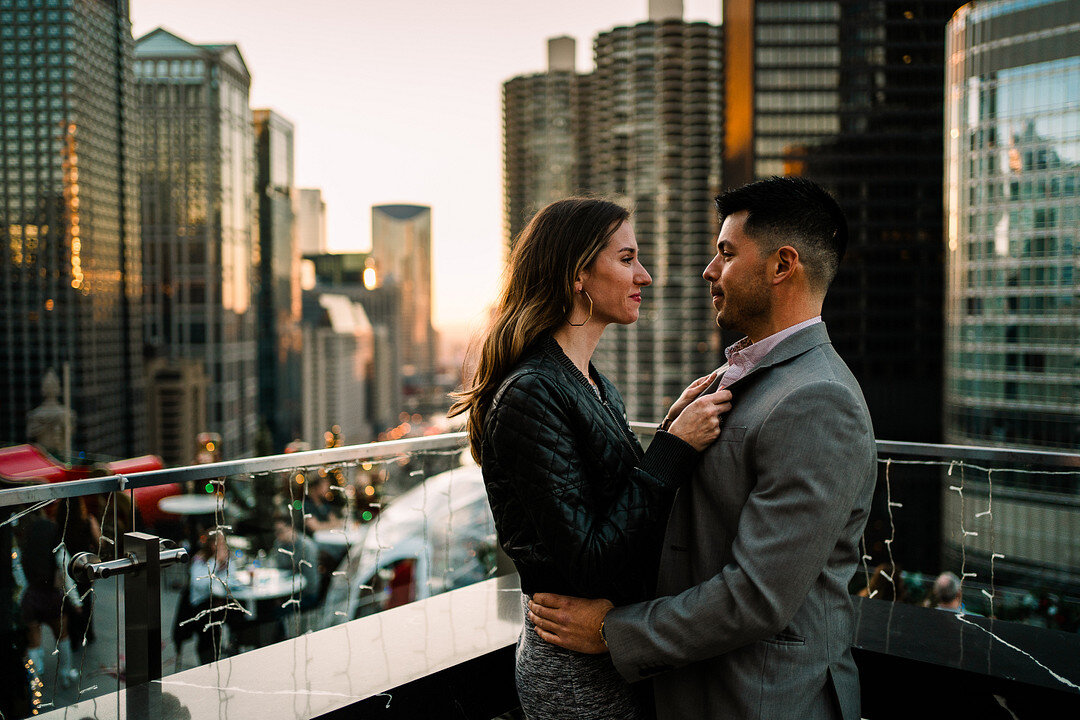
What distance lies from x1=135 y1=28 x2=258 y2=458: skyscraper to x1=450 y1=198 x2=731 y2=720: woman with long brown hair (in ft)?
236

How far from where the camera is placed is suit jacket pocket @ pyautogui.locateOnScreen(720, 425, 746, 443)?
1.40 metres

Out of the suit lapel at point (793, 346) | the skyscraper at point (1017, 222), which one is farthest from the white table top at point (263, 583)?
the skyscraper at point (1017, 222)

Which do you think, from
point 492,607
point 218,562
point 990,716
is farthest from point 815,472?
point 218,562

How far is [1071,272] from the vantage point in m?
34.0

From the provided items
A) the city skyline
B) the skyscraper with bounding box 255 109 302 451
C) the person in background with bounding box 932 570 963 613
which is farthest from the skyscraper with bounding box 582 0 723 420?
the person in background with bounding box 932 570 963 613

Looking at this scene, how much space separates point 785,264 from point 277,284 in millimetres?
107856

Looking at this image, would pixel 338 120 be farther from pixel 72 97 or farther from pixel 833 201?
pixel 833 201

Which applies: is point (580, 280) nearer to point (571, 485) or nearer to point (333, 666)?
point (571, 485)

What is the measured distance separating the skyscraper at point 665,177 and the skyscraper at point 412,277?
93122 mm

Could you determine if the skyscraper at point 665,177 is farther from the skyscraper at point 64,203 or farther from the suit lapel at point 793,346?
the suit lapel at point 793,346

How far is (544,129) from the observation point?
81.1m

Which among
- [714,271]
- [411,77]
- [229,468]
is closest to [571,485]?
[714,271]

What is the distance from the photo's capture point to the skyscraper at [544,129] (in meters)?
78.9

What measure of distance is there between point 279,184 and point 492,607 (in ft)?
382
